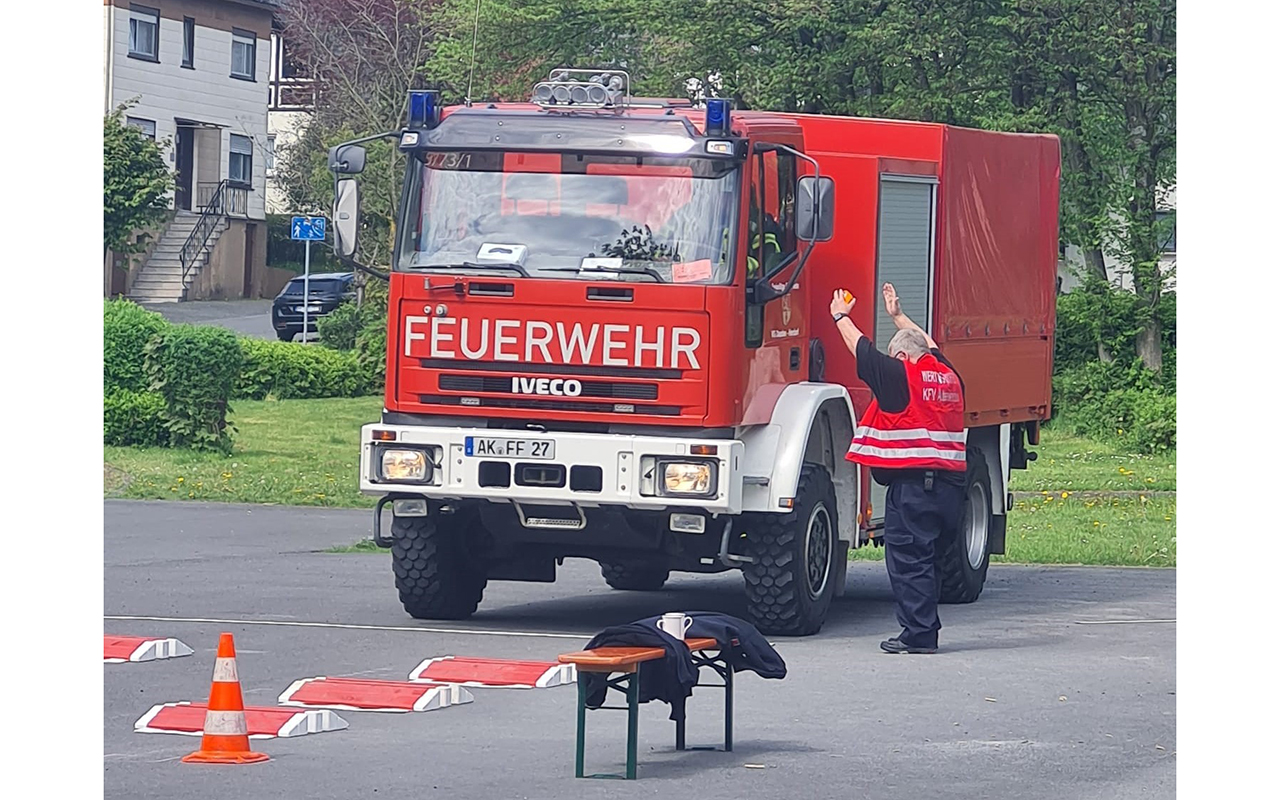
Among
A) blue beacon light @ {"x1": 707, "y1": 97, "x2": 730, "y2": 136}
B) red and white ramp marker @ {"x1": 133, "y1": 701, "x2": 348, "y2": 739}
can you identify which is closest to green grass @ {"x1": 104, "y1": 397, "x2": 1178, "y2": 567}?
blue beacon light @ {"x1": 707, "y1": 97, "x2": 730, "y2": 136}

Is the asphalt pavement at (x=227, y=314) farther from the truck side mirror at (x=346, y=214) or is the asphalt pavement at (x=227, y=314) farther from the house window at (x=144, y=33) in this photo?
the truck side mirror at (x=346, y=214)

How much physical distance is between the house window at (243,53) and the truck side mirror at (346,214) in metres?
43.4

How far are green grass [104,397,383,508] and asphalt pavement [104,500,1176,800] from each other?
4.69 m

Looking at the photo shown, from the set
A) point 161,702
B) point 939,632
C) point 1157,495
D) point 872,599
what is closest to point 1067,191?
point 1157,495

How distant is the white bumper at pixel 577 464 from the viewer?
1300cm

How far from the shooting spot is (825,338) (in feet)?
48.2

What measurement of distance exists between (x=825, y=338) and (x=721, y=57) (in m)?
20.9

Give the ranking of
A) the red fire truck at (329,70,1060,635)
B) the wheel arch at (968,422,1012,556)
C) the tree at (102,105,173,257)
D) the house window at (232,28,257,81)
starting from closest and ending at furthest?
the red fire truck at (329,70,1060,635) → the wheel arch at (968,422,1012,556) → the tree at (102,105,173,257) → the house window at (232,28,257,81)

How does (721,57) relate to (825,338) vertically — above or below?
above

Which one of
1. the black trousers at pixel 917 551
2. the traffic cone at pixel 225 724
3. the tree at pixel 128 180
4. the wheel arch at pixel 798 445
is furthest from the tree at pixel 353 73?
the traffic cone at pixel 225 724

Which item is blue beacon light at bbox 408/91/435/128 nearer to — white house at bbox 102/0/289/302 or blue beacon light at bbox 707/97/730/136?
blue beacon light at bbox 707/97/730/136

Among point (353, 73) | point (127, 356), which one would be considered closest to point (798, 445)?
point (127, 356)

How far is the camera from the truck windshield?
1313 centimetres

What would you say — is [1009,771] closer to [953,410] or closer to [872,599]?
[953,410]
